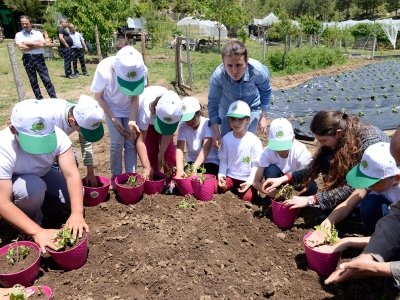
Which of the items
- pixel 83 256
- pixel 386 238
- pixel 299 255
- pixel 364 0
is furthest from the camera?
pixel 364 0

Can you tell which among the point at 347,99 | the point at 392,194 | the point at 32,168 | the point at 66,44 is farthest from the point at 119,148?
the point at 66,44

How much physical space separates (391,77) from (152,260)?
11.9 metres

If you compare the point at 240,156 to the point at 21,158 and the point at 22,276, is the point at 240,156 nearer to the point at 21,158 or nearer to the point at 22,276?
the point at 21,158

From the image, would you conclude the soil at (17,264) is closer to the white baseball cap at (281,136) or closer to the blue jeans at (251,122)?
the white baseball cap at (281,136)

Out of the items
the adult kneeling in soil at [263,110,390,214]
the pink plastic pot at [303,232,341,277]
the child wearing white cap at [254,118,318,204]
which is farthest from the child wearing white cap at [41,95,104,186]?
the pink plastic pot at [303,232,341,277]

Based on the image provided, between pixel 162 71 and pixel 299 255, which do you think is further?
pixel 162 71

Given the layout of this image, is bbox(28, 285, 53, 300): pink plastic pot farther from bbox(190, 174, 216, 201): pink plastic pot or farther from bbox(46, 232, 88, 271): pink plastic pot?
bbox(190, 174, 216, 201): pink plastic pot

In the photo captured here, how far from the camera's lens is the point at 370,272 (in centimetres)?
174

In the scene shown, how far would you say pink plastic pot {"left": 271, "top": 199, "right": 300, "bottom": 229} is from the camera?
2.63 m

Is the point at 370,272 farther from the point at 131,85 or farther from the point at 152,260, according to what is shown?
the point at 131,85

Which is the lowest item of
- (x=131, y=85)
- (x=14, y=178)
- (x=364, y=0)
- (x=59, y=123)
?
(x=14, y=178)

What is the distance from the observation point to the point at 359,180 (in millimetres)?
1997

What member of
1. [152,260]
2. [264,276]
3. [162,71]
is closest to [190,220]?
[152,260]

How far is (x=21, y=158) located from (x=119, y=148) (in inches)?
45.7
